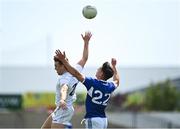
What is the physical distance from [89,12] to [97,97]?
94.5 inches

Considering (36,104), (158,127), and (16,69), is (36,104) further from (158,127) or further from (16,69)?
(158,127)

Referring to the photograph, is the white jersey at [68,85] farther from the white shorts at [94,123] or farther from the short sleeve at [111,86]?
the white shorts at [94,123]

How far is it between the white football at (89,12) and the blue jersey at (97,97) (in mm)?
2092

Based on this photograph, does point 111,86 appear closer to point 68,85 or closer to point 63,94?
point 63,94

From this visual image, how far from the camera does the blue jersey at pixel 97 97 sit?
490 inches

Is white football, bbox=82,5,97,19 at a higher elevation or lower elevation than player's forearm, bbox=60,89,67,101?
higher

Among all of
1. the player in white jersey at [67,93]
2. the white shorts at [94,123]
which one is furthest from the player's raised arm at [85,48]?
the white shorts at [94,123]

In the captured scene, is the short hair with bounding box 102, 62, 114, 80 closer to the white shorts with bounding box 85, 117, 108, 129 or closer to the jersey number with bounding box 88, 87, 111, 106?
the jersey number with bounding box 88, 87, 111, 106

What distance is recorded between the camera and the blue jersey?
490 inches

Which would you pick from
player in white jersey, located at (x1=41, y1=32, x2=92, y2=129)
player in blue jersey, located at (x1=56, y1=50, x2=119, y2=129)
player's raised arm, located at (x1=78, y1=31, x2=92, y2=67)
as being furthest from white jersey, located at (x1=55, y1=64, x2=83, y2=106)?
player in blue jersey, located at (x1=56, y1=50, x2=119, y2=129)

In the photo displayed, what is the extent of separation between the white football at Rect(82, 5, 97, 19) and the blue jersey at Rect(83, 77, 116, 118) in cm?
209

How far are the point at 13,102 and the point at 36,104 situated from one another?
15.4 m

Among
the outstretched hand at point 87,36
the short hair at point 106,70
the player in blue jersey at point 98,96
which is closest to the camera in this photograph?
the player in blue jersey at point 98,96

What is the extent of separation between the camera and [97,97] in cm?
1252
